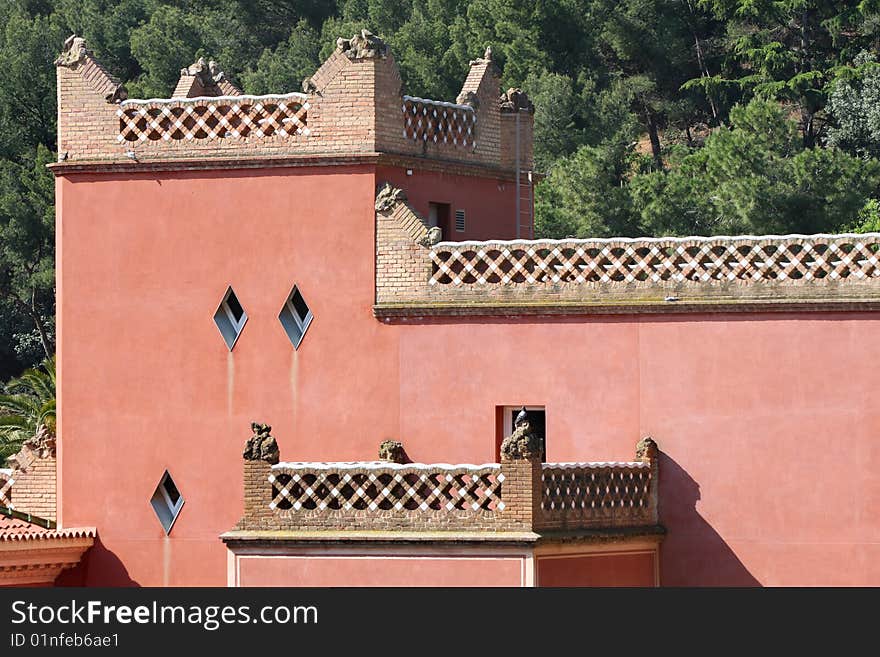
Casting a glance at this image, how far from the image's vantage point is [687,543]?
2480 cm

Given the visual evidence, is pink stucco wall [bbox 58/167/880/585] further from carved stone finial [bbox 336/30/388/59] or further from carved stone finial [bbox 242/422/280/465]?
carved stone finial [bbox 242/422/280/465]

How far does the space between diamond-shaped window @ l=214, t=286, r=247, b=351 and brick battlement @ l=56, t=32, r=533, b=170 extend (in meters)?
1.72

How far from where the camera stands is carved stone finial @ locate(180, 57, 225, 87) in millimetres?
28344

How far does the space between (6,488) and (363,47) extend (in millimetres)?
7236

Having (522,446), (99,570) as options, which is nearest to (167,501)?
(99,570)

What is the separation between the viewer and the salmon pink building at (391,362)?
24.0 m

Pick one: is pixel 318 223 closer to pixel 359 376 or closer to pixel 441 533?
pixel 359 376

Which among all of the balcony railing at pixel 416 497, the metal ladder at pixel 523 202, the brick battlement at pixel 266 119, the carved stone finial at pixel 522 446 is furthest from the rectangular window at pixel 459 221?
the carved stone finial at pixel 522 446

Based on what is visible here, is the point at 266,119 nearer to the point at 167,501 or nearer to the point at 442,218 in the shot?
the point at 442,218

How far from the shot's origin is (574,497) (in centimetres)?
2367

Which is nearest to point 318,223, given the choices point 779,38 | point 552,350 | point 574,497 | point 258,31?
point 552,350

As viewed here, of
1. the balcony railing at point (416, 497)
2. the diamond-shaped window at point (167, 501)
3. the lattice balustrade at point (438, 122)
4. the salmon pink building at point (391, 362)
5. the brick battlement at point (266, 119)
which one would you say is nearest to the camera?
the balcony railing at point (416, 497)

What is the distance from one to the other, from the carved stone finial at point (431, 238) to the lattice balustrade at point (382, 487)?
10.3 ft

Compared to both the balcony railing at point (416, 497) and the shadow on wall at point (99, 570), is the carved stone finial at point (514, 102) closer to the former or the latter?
the balcony railing at point (416, 497)
